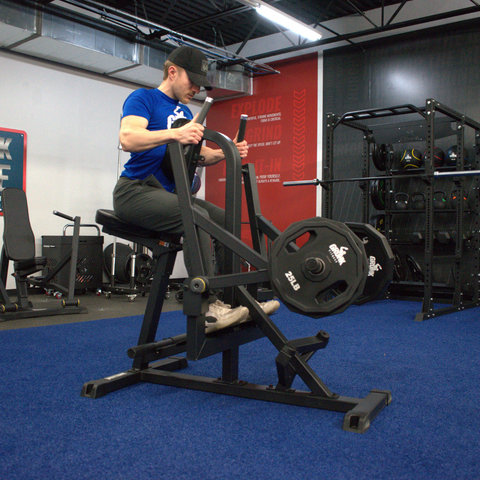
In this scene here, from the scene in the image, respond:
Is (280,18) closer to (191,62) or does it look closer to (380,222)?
(380,222)

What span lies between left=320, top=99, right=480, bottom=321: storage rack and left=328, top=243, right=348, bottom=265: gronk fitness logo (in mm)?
2523

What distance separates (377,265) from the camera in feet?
→ 5.92

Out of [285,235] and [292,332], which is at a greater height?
[285,235]

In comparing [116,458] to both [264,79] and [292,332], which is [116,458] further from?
[264,79]

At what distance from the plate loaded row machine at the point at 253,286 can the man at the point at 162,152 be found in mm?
58

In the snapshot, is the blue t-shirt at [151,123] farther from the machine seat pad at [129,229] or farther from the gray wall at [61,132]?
the gray wall at [61,132]

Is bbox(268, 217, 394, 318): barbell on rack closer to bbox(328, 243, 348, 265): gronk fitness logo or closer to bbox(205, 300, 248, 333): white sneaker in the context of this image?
bbox(328, 243, 348, 265): gronk fitness logo

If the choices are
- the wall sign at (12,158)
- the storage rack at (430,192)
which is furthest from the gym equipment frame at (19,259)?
the storage rack at (430,192)

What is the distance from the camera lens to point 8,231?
13.8 ft

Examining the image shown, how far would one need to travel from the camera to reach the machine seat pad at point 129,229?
2.05 metres

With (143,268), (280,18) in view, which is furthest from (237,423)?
(280,18)

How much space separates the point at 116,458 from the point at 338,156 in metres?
5.52

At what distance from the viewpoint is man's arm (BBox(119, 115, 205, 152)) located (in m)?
1.78

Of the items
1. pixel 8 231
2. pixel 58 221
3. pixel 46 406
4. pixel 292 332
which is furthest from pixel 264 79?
pixel 46 406
